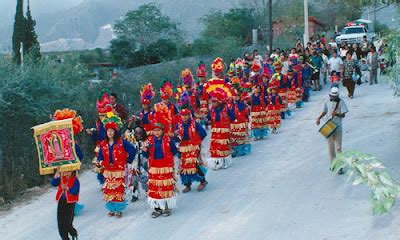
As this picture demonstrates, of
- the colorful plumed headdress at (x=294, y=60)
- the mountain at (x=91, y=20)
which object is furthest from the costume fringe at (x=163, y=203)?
the mountain at (x=91, y=20)

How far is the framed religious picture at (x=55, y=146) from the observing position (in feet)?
26.6

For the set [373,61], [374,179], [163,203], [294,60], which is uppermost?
[294,60]

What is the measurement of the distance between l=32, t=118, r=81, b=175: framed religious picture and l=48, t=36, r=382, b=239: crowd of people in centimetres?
25

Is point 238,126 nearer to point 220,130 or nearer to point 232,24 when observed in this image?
point 220,130

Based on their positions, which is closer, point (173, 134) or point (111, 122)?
point (111, 122)

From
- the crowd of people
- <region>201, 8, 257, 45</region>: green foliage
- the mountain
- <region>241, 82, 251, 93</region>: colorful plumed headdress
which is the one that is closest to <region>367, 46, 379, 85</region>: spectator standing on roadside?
the crowd of people

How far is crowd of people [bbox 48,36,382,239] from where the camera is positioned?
9.41 metres

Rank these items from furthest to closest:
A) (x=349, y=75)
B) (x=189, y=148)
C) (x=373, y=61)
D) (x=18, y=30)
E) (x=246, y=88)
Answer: (x=18, y=30), (x=373, y=61), (x=349, y=75), (x=246, y=88), (x=189, y=148)

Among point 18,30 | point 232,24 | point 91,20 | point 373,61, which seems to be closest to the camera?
point 373,61

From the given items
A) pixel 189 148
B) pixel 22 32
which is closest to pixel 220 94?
pixel 189 148

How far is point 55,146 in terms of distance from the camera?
8.16 metres

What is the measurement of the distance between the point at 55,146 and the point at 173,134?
4383 mm

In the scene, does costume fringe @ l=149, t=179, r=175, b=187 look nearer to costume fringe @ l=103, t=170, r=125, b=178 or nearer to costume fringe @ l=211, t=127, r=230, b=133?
costume fringe @ l=103, t=170, r=125, b=178

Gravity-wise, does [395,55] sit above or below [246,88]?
above
